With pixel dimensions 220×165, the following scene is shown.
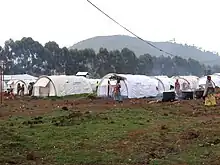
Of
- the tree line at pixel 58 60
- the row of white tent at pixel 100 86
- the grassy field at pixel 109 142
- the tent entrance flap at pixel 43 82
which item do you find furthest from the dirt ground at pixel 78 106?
the tree line at pixel 58 60

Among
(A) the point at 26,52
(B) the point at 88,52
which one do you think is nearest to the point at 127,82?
(B) the point at 88,52

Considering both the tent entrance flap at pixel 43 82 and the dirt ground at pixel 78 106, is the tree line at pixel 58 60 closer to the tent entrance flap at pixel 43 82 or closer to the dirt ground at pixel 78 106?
the tent entrance flap at pixel 43 82

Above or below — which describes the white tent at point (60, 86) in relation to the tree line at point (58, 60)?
below

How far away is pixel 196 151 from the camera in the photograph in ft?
37.9

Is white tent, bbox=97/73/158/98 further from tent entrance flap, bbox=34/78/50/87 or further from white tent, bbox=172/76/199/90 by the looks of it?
white tent, bbox=172/76/199/90

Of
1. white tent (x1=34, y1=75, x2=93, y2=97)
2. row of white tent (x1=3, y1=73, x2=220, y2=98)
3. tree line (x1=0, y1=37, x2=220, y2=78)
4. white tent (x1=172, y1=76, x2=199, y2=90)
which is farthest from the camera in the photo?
tree line (x1=0, y1=37, x2=220, y2=78)

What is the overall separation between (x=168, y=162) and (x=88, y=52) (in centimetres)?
7614

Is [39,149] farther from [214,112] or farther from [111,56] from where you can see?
[111,56]

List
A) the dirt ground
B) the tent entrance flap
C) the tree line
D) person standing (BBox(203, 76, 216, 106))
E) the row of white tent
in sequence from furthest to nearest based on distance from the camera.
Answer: the tree line < the tent entrance flap < the row of white tent < person standing (BBox(203, 76, 216, 106)) < the dirt ground

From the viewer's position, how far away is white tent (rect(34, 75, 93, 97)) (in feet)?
152

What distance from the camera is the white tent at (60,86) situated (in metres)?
46.4

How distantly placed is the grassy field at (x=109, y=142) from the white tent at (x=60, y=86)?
89.6 feet

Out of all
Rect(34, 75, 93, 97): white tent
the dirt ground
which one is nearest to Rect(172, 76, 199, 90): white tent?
Rect(34, 75, 93, 97): white tent

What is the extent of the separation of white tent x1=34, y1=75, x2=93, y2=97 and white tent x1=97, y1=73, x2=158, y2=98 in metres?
2.94
